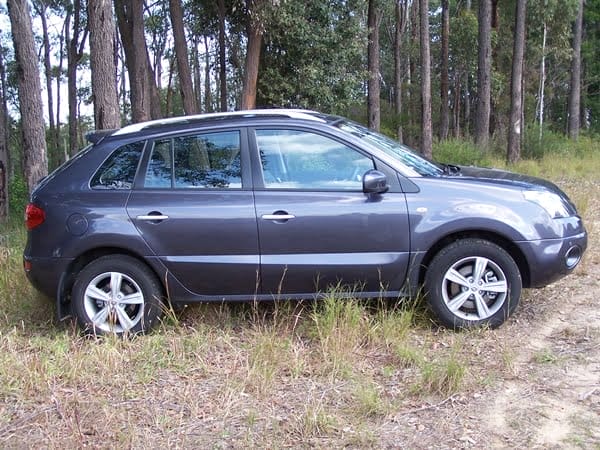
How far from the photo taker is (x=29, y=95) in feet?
29.5

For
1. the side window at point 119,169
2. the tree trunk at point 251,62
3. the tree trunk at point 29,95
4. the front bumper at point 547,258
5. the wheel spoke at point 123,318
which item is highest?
the tree trunk at point 251,62

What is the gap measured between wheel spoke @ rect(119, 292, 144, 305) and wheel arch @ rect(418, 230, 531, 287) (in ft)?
7.28

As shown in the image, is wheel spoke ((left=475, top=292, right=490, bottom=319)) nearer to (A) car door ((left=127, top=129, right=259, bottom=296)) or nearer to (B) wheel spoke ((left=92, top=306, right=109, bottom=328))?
(A) car door ((left=127, top=129, right=259, bottom=296))

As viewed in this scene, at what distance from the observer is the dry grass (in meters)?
3.29

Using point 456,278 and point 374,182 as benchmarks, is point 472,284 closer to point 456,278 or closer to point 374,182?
point 456,278

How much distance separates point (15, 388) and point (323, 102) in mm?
13565

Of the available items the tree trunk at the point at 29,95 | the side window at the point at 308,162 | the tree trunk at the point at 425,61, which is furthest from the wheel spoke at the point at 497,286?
the tree trunk at the point at 425,61

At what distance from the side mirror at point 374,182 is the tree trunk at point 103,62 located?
474 centimetres

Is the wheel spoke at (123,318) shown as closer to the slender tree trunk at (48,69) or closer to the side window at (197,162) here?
the side window at (197,162)

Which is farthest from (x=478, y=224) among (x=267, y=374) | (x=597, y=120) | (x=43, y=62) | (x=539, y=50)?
(x=597, y=120)

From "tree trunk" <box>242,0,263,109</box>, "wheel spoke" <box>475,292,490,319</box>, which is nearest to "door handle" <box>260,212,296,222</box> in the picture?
"wheel spoke" <box>475,292,490,319</box>

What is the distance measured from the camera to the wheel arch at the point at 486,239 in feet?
14.9

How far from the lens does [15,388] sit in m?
3.88

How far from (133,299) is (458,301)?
255 cm
